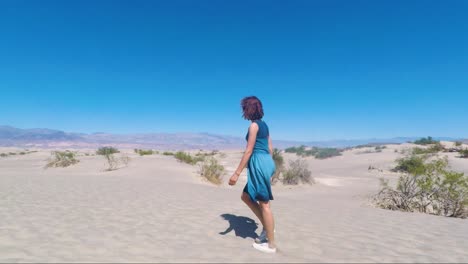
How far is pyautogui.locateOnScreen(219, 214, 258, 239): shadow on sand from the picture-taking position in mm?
4689

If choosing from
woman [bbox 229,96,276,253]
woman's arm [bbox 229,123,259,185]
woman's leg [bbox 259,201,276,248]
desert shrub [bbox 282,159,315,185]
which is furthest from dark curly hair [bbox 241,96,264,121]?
desert shrub [bbox 282,159,315,185]

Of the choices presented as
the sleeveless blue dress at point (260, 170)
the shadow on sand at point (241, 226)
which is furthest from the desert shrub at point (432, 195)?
the sleeveless blue dress at point (260, 170)

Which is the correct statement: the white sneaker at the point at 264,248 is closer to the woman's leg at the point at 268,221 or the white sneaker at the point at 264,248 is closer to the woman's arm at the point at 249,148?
the woman's leg at the point at 268,221

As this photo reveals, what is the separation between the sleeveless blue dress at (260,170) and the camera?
145 inches

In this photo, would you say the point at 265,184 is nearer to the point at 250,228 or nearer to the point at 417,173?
the point at 250,228

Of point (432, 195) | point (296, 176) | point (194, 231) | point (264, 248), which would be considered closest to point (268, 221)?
point (264, 248)

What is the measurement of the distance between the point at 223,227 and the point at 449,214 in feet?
19.2

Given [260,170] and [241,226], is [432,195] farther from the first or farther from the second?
[260,170]

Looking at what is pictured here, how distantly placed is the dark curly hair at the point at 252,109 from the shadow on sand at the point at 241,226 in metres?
1.97

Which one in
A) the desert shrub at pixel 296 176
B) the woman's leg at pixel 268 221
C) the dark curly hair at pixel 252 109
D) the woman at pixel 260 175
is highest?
the dark curly hair at pixel 252 109

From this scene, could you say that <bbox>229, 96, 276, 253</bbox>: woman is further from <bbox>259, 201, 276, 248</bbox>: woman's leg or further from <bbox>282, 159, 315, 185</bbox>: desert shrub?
<bbox>282, 159, 315, 185</bbox>: desert shrub

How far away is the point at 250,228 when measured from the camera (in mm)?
5109

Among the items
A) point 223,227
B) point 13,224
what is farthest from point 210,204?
point 13,224

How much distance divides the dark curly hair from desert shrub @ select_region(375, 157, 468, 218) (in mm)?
5827
